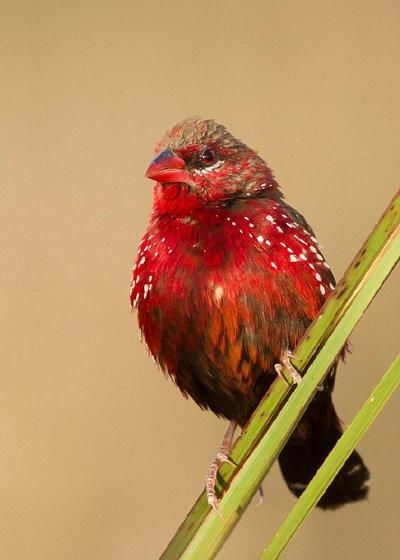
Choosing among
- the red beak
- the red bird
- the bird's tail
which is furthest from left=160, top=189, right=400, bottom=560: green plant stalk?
the bird's tail

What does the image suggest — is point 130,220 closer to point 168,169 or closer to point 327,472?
point 168,169

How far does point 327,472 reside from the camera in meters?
1.07

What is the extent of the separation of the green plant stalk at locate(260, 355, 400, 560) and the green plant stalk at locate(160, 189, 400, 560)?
16 cm

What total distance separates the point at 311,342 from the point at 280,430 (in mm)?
125

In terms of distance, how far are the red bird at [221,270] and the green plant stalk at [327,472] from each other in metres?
0.73

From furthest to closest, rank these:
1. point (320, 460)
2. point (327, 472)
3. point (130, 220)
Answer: point (130, 220)
point (320, 460)
point (327, 472)

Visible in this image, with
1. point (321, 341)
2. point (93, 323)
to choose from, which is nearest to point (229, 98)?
point (93, 323)

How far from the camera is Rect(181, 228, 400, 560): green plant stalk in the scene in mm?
1115

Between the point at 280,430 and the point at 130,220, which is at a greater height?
the point at 280,430

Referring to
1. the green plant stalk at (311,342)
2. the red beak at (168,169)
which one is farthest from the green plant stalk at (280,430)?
the red beak at (168,169)

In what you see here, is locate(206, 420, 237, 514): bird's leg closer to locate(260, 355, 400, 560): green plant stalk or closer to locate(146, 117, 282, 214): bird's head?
locate(260, 355, 400, 560): green plant stalk

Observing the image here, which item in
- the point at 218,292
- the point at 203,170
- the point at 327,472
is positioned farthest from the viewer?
the point at 203,170

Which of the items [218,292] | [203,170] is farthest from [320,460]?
[203,170]

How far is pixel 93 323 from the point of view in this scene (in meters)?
2.59
